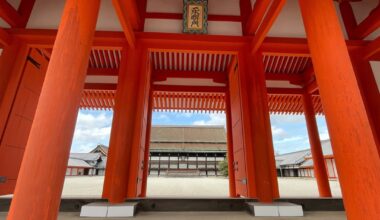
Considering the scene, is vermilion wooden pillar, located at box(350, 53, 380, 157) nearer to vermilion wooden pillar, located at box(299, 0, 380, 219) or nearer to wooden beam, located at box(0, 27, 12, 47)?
vermilion wooden pillar, located at box(299, 0, 380, 219)

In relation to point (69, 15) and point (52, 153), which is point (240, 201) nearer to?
point (52, 153)

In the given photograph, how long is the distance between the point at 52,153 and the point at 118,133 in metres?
1.50

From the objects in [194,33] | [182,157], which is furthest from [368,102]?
[182,157]

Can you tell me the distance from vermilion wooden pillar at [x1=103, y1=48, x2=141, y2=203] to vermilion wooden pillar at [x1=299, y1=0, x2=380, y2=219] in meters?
2.27

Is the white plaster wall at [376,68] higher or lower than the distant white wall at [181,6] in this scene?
lower

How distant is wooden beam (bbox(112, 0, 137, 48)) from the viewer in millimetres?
2479

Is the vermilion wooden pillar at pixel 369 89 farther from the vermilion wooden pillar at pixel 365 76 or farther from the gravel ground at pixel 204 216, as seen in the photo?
the gravel ground at pixel 204 216

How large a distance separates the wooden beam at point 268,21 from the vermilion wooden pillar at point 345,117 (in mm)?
818

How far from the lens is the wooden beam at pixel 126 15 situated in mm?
2479

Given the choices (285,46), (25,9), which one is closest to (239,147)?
(285,46)

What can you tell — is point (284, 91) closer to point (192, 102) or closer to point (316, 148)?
point (316, 148)

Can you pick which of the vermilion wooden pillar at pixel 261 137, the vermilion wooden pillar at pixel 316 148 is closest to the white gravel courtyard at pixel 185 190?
the vermilion wooden pillar at pixel 316 148

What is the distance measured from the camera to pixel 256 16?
116 inches

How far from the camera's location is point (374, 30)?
3174 mm
